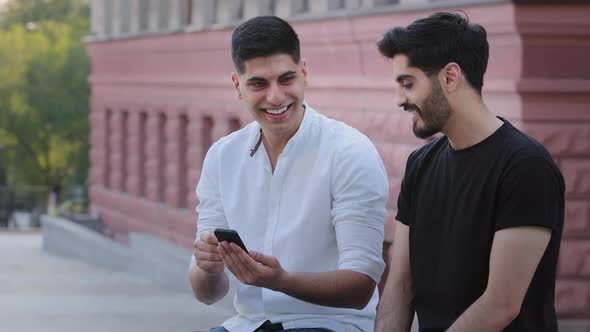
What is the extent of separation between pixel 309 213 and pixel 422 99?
718 millimetres

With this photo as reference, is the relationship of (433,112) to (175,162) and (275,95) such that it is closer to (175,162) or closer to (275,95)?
(275,95)

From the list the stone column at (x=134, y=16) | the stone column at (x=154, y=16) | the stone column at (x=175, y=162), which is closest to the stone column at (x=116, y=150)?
the stone column at (x=134, y=16)

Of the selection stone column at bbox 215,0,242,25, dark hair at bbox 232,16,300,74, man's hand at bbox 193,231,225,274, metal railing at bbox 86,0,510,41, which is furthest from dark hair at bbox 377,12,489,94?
stone column at bbox 215,0,242,25

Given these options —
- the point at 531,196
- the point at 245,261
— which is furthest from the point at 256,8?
the point at 531,196

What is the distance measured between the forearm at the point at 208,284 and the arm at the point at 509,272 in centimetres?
124

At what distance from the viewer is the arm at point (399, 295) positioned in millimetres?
5570

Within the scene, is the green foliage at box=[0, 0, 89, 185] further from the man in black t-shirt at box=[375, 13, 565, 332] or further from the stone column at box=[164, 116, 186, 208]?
the man in black t-shirt at box=[375, 13, 565, 332]

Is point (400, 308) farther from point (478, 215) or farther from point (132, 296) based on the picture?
point (132, 296)

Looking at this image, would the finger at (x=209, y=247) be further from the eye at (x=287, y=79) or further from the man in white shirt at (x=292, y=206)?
the eye at (x=287, y=79)

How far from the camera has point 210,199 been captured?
6.11 m

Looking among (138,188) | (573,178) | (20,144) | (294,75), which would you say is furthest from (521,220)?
(20,144)

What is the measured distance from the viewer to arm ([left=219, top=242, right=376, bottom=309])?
544cm

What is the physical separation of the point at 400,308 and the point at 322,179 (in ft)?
1.94

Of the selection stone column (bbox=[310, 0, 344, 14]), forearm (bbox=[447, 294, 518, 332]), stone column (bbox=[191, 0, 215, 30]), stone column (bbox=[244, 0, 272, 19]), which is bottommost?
stone column (bbox=[191, 0, 215, 30])
